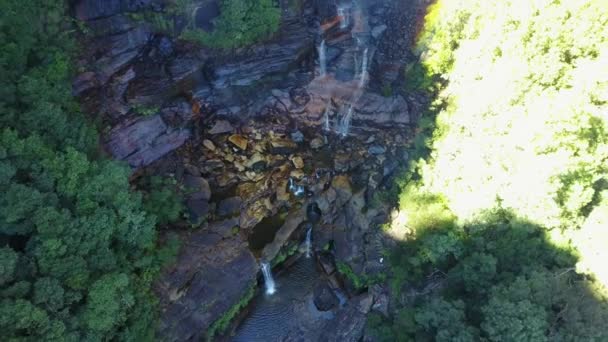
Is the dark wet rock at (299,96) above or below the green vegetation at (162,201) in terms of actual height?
above

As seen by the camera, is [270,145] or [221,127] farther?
[270,145]

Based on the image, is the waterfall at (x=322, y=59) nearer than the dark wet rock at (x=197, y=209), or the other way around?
the dark wet rock at (x=197, y=209)

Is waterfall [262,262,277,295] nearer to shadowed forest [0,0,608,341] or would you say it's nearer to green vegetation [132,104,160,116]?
shadowed forest [0,0,608,341]

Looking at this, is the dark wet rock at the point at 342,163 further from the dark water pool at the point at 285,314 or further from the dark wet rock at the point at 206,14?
the dark wet rock at the point at 206,14

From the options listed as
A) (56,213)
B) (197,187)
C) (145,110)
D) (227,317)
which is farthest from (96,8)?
(227,317)

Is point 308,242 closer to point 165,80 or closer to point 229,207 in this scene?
point 229,207

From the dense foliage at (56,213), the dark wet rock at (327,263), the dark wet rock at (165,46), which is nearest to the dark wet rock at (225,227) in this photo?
the dense foliage at (56,213)
